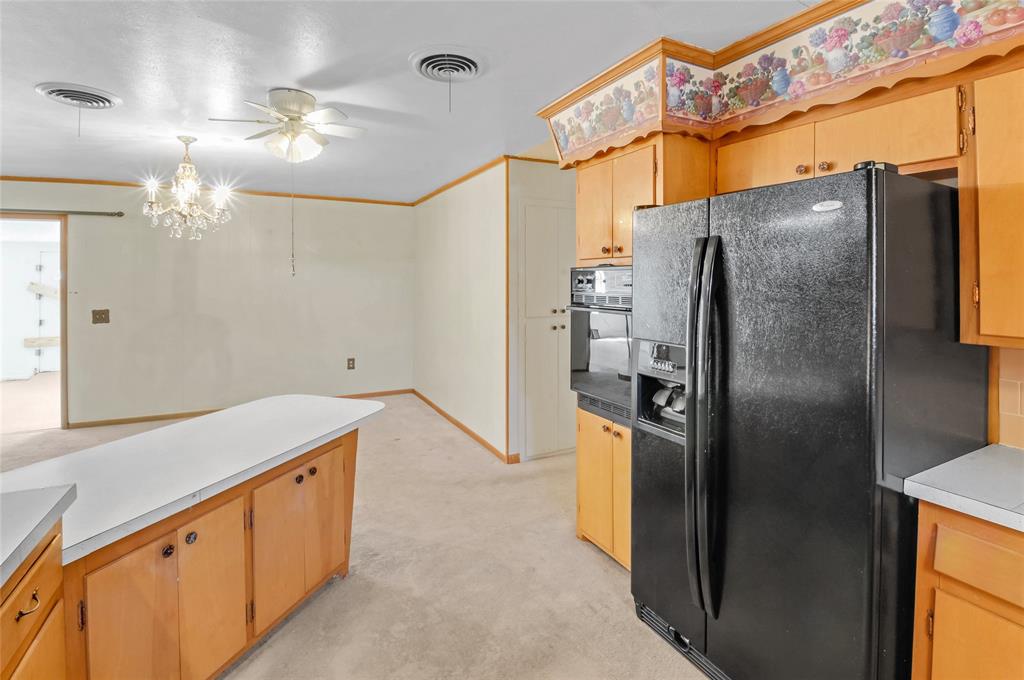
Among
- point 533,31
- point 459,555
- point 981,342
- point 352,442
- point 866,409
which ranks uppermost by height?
point 533,31

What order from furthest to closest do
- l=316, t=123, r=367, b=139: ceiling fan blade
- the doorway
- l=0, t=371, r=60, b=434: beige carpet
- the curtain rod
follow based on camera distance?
1. the doorway
2. l=0, t=371, r=60, b=434: beige carpet
3. the curtain rod
4. l=316, t=123, r=367, b=139: ceiling fan blade

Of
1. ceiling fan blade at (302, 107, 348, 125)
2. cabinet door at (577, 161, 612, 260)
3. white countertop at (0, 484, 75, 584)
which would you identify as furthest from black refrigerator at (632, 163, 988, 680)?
ceiling fan blade at (302, 107, 348, 125)

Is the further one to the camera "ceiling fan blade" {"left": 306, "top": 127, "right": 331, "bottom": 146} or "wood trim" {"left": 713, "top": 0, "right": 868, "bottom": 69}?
"ceiling fan blade" {"left": 306, "top": 127, "right": 331, "bottom": 146}

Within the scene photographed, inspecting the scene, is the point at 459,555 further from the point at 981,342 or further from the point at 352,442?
the point at 981,342


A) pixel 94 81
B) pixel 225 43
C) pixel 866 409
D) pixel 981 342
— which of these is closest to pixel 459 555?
pixel 866 409

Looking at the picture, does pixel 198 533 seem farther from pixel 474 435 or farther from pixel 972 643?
pixel 474 435

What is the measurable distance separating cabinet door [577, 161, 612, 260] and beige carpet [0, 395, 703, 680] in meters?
1.62

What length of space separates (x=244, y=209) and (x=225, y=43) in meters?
3.93

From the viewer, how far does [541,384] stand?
14.3 ft

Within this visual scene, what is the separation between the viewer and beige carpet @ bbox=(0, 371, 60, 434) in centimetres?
538

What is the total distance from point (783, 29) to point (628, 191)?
0.85m

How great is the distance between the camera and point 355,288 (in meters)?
6.41

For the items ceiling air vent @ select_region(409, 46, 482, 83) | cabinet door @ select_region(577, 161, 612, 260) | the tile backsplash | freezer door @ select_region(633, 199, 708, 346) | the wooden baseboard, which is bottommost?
the wooden baseboard

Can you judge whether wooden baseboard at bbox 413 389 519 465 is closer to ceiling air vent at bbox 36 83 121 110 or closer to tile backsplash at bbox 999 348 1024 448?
tile backsplash at bbox 999 348 1024 448
